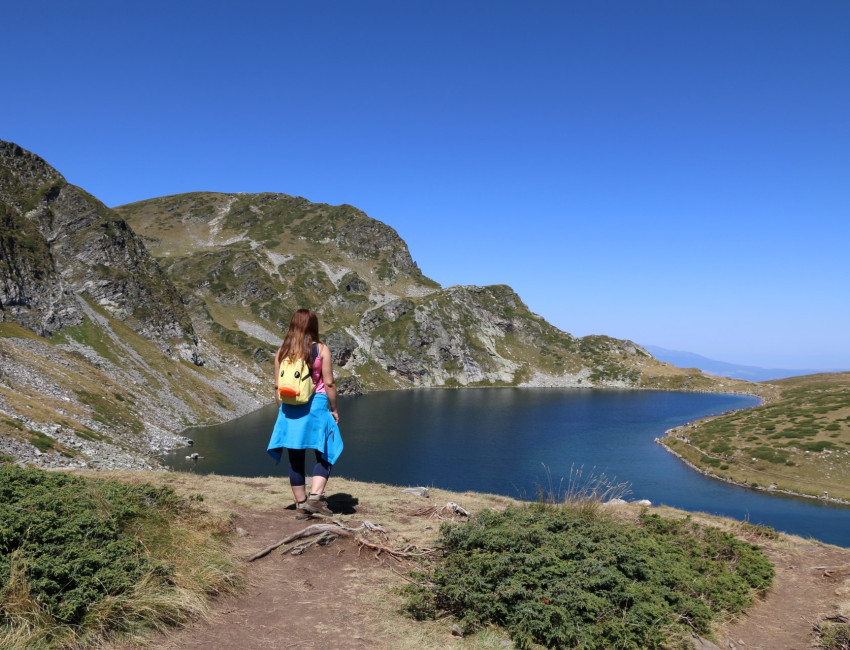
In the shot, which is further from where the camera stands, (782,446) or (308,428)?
(782,446)

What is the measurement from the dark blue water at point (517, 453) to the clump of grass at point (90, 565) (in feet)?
86.1

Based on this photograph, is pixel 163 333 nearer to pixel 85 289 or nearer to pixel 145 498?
pixel 85 289

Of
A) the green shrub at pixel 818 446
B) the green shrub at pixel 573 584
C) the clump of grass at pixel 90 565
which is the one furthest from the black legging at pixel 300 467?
the green shrub at pixel 818 446

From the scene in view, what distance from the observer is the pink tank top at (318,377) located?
10.7 metres

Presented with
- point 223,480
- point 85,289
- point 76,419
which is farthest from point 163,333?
point 223,480

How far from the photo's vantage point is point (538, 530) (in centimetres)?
849

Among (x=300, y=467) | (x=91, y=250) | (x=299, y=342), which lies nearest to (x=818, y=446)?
(x=300, y=467)

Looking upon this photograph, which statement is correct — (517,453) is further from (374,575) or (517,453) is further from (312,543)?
(374,575)

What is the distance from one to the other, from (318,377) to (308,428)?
1125mm

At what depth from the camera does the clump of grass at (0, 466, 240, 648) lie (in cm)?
536

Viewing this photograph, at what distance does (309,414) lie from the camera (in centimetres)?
1066

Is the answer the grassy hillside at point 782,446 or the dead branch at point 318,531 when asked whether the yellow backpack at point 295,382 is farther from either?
the grassy hillside at point 782,446

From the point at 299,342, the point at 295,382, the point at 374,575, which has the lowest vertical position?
the point at 374,575

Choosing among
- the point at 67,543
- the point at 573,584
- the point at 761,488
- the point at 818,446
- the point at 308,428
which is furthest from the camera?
the point at 818,446
